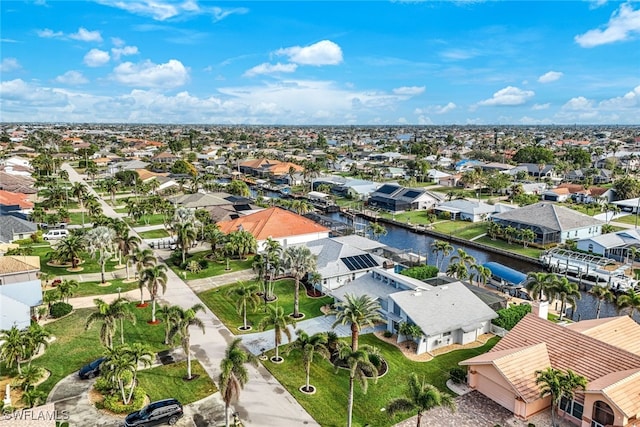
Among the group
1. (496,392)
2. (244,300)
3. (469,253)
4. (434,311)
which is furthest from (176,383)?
(469,253)

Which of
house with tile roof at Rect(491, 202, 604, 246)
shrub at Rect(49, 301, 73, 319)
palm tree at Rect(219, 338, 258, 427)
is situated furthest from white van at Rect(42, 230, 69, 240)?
house with tile roof at Rect(491, 202, 604, 246)

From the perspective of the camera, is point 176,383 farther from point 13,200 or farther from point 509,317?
point 13,200

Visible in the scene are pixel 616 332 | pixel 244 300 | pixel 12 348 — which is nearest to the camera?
pixel 12 348

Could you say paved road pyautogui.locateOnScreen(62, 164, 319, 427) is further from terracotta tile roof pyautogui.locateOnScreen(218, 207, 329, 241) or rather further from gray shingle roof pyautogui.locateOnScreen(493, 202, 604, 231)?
gray shingle roof pyautogui.locateOnScreen(493, 202, 604, 231)

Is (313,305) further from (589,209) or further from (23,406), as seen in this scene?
(589,209)

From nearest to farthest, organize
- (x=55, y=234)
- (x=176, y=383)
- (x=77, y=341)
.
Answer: (x=176, y=383)
(x=77, y=341)
(x=55, y=234)

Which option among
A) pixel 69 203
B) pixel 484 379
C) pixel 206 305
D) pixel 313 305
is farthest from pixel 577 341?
pixel 69 203
